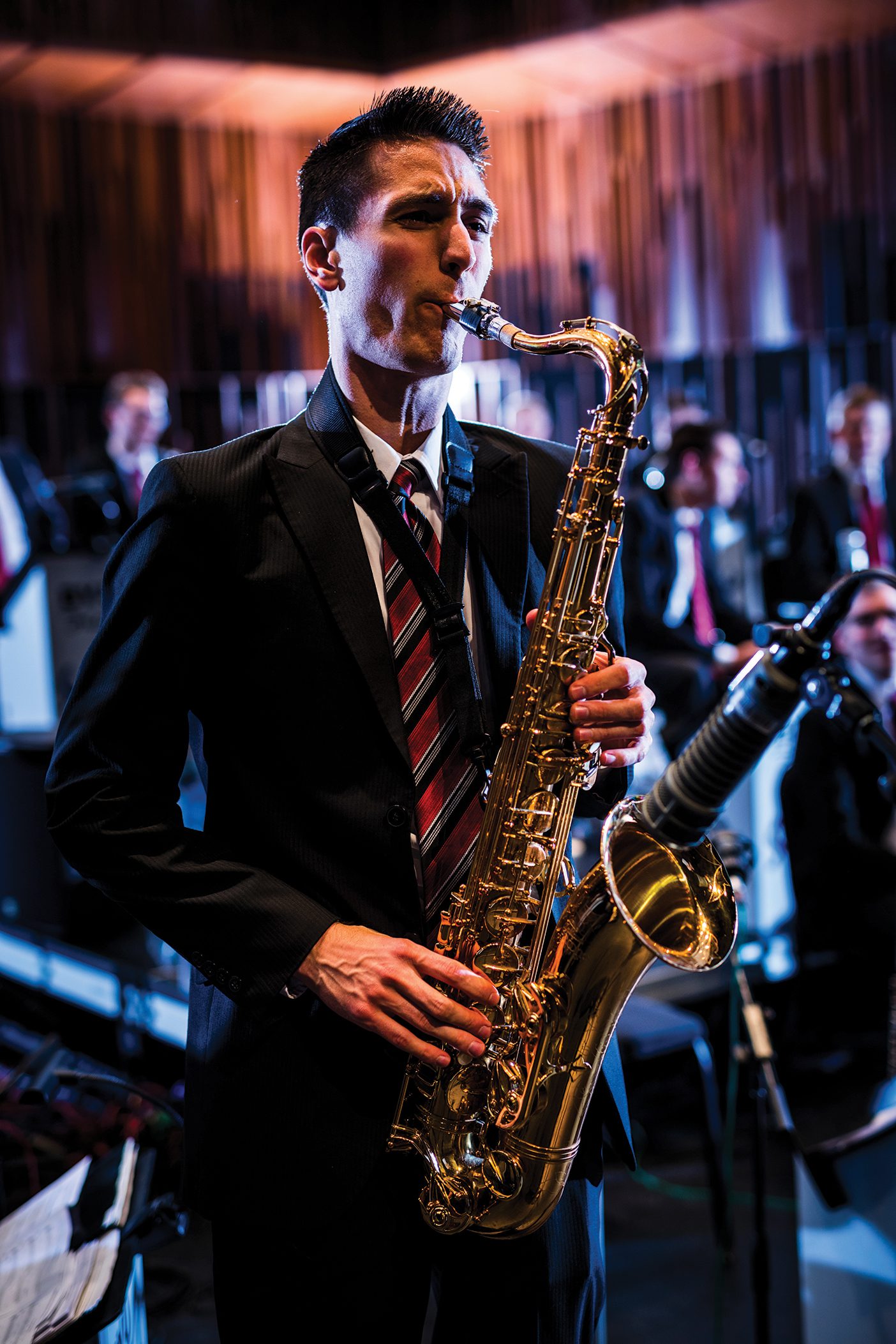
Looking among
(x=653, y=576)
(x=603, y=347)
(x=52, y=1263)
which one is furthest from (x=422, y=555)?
(x=653, y=576)

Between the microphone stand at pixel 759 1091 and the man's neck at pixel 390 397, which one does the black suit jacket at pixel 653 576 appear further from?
the man's neck at pixel 390 397

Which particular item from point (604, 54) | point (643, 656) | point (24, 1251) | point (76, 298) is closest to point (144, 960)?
point (643, 656)

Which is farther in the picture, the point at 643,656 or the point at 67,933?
the point at 643,656

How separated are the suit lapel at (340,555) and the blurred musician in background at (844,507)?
4300 millimetres

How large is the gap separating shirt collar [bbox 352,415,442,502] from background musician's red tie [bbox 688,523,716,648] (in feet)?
13.1

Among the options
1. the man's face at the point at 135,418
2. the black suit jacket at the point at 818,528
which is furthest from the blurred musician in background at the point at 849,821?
the man's face at the point at 135,418

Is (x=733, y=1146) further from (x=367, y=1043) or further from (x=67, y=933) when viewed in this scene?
(x=367, y=1043)

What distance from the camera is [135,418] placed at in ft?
19.0

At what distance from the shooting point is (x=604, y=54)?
23.6 feet

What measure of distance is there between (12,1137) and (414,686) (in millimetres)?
1617

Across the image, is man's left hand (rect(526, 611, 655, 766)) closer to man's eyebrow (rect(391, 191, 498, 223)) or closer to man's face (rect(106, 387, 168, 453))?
man's eyebrow (rect(391, 191, 498, 223))

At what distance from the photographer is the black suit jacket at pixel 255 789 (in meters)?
1.41

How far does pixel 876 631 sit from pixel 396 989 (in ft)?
10.1

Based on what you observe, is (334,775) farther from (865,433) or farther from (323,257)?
(865,433)
